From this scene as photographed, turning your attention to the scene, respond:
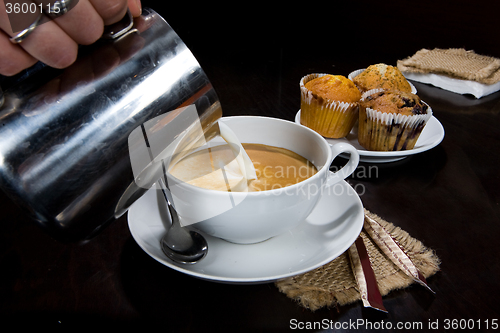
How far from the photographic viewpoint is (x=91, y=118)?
0.37 meters

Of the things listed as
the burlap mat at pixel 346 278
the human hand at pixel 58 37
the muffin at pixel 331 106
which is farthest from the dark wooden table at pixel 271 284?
the human hand at pixel 58 37

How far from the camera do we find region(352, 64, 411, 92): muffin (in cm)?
114

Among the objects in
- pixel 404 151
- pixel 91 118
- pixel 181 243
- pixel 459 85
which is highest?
pixel 91 118

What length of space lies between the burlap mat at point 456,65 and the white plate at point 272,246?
3.37 feet

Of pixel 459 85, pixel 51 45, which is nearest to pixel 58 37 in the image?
pixel 51 45

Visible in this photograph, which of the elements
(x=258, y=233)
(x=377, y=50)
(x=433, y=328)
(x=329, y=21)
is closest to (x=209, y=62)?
(x=377, y=50)

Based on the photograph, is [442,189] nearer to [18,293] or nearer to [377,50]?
[18,293]

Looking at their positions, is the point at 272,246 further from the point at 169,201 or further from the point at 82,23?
the point at 82,23

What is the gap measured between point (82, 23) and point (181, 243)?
0.32m

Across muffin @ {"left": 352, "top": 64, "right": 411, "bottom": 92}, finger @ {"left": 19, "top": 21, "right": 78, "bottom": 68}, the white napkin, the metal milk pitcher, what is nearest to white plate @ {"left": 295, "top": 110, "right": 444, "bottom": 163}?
muffin @ {"left": 352, "top": 64, "right": 411, "bottom": 92}

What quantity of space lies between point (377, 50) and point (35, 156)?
1.95m

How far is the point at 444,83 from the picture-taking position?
1.38 metres

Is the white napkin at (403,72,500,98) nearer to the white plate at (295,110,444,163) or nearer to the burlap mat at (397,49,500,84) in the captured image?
the burlap mat at (397,49,500,84)

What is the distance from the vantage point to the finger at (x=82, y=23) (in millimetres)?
327
